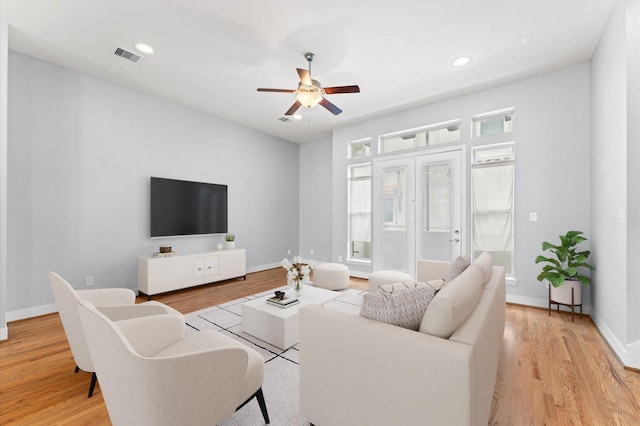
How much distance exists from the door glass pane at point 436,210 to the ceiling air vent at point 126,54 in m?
4.30

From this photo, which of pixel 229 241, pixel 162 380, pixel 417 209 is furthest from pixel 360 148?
pixel 162 380

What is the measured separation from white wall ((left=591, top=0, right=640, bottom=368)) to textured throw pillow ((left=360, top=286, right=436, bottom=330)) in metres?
2.18

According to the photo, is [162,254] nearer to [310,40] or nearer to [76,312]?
[76,312]

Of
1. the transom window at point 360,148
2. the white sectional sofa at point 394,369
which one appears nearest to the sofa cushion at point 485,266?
the white sectional sofa at point 394,369

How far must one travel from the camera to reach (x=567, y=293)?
10.6 feet

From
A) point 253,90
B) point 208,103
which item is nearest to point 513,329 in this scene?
point 253,90

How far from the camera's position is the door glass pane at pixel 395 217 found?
4.89 m

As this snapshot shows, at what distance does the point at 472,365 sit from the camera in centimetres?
105

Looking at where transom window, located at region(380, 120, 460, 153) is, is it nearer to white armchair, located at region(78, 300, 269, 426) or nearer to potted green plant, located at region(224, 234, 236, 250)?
potted green plant, located at region(224, 234, 236, 250)

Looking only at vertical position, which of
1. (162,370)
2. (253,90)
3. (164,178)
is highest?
(253,90)

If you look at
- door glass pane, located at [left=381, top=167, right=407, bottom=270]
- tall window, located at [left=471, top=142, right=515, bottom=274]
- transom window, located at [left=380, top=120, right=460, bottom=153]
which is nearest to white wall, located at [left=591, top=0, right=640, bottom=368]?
tall window, located at [left=471, top=142, right=515, bottom=274]

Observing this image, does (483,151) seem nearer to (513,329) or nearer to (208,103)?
(513,329)

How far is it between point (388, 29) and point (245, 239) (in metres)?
4.53

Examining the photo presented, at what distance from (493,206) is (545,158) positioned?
0.86 metres
